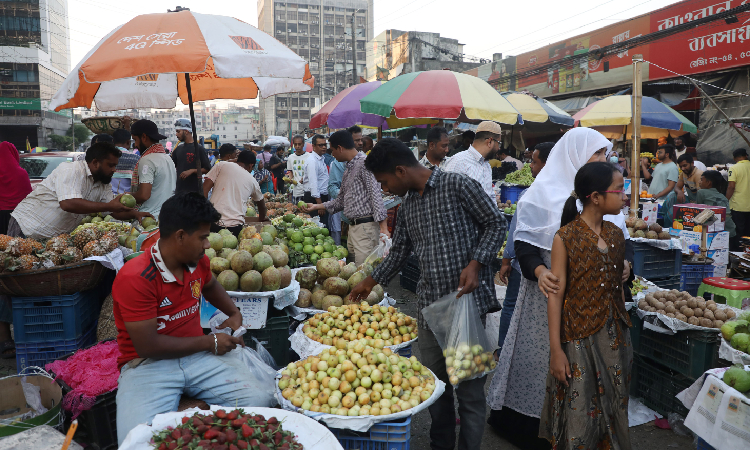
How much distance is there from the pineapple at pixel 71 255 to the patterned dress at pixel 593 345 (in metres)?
3.85

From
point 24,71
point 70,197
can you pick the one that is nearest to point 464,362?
point 70,197

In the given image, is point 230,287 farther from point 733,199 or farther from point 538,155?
point 733,199

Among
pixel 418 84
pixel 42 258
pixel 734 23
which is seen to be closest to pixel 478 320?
pixel 42 258

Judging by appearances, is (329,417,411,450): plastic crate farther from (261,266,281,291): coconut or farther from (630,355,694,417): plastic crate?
(630,355,694,417): plastic crate

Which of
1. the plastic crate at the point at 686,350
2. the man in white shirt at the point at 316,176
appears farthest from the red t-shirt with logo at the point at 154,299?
the man in white shirt at the point at 316,176

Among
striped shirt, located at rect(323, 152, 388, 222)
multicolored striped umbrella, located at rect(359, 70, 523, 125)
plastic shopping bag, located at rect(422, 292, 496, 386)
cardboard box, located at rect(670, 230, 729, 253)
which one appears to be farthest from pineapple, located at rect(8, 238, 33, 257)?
cardboard box, located at rect(670, 230, 729, 253)

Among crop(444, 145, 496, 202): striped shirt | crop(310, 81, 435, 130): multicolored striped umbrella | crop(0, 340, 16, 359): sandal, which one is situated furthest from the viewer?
crop(310, 81, 435, 130): multicolored striped umbrella

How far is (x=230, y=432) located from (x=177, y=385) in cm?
75

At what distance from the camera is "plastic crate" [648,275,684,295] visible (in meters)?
5.45

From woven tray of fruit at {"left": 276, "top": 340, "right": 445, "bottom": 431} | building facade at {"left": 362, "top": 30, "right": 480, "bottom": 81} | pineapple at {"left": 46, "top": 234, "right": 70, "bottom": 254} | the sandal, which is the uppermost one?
building facade at {"left": 362, "top": 30, "right": 480, "bottom": 81}

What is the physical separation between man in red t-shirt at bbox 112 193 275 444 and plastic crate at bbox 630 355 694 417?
2.97 metres

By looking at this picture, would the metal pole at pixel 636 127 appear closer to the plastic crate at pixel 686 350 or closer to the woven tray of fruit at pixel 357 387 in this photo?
the plastic crate at pixel 686 350

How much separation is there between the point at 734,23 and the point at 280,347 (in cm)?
1259

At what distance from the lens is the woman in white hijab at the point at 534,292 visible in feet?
10.1
